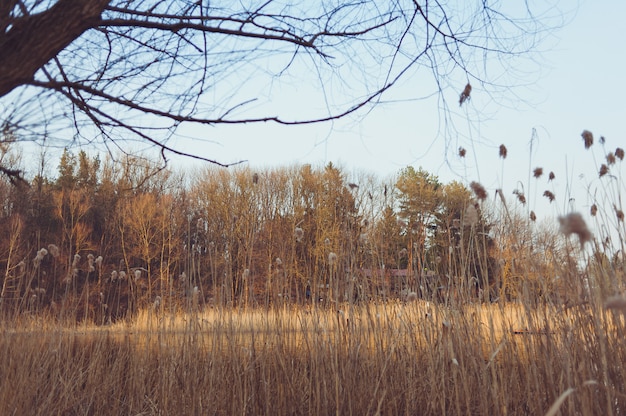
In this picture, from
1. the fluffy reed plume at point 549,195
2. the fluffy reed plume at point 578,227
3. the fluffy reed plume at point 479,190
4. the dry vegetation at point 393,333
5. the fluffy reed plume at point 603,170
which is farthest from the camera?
the fluffy reed plume at point 549,195

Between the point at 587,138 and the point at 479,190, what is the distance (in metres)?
0.73

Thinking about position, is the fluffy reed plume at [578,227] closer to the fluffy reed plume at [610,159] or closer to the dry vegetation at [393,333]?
the dry vegetation at [393,333]

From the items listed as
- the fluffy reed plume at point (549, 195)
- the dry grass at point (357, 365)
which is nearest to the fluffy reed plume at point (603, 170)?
the fluffy reed plume at point (549, 195)

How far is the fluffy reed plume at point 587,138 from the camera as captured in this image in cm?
219

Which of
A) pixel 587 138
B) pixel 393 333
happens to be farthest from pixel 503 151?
pixel 393 333

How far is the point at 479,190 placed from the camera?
5.82 ft

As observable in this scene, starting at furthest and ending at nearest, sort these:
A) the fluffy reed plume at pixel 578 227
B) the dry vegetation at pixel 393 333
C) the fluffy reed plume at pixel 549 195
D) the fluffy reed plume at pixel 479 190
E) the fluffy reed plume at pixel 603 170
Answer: the fluffy reed plume at pixel 549 195 → the fluffy reed plume at pixel 603 170 → the dry vegetation at pixel 393 333 → the fluffy reed plume at pixel 479 190 → the fluffy reed plume at pixel 578 227

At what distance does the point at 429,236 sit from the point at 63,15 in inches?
81.7

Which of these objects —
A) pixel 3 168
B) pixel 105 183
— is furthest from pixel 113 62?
pixel 105 183

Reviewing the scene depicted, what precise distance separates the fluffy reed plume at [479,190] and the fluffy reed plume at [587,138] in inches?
26.5

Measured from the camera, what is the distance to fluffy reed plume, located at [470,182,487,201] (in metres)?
1.74

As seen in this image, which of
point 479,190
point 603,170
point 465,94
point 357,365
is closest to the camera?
point 479,190

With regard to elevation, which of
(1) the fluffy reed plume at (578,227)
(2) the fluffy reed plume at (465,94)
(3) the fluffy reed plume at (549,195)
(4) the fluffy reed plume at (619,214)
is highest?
(2) the fluffy reed plume at (465,94)

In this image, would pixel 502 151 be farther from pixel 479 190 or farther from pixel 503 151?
pixel 479 190
